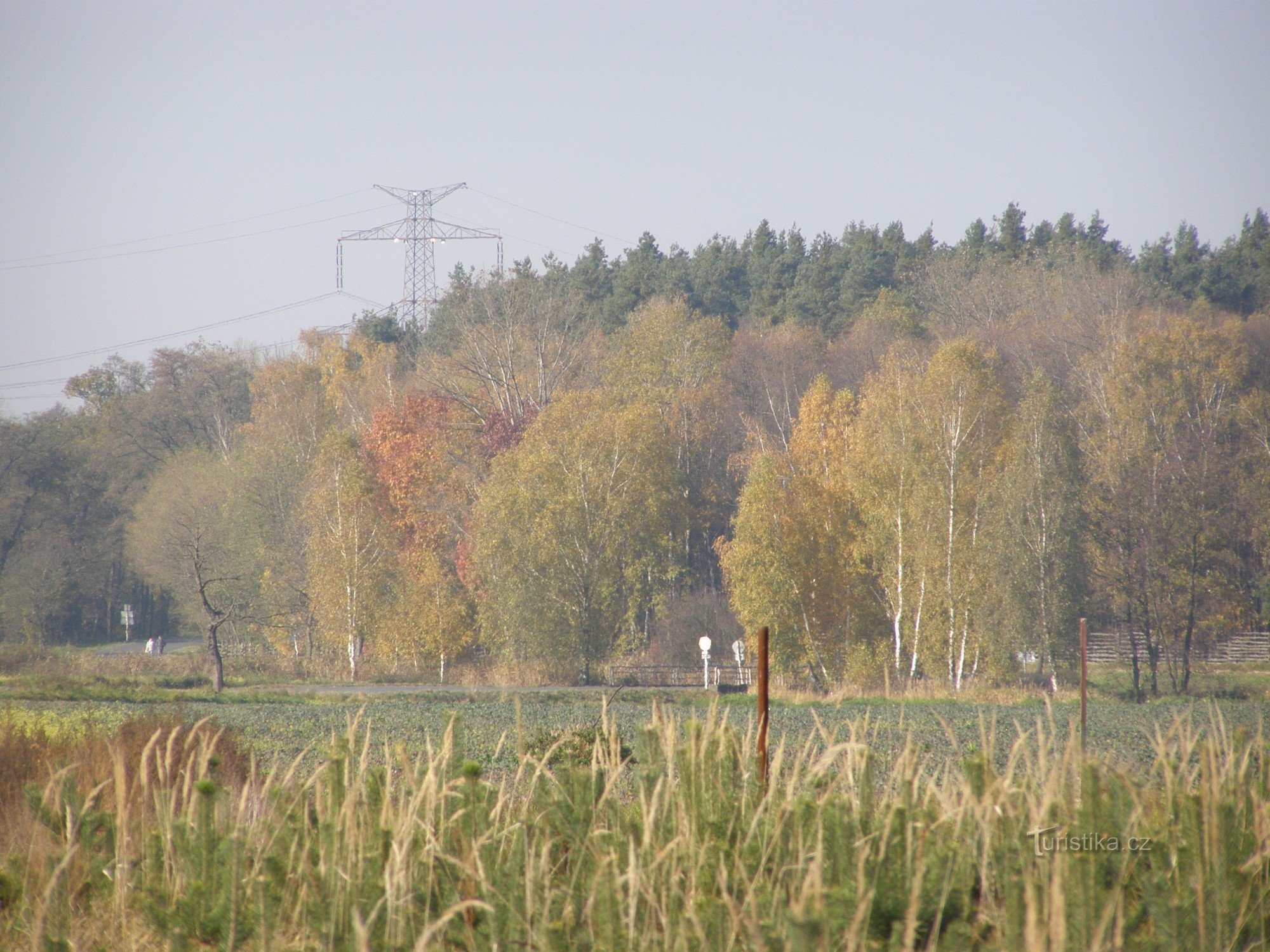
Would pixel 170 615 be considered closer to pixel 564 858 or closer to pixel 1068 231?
pixel 1068 231

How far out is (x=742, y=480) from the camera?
42750mm

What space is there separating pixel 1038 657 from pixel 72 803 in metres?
29.2

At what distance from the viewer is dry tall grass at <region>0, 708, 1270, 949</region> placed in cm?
345

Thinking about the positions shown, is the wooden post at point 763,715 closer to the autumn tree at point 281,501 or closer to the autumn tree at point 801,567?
the autumn tree at point 801,567

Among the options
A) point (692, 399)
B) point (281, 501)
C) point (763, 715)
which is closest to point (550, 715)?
point (763, 715)

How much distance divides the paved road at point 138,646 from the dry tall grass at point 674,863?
46.0m

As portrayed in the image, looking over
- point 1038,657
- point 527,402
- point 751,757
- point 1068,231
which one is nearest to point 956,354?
point 1038,657

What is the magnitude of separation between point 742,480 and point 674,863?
128 feet

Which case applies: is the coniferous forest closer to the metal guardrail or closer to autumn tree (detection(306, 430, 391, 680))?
autumn tree (detection(306, 430, 391, 680))

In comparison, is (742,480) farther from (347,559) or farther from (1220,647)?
(1220,647)

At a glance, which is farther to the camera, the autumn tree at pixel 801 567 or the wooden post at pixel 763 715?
the autumn tree at pixel 801 567

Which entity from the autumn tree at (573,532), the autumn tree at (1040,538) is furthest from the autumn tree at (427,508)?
the autumn tree at (1040,538)

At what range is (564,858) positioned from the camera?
4699mm

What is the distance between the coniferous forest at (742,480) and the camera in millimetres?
33219
